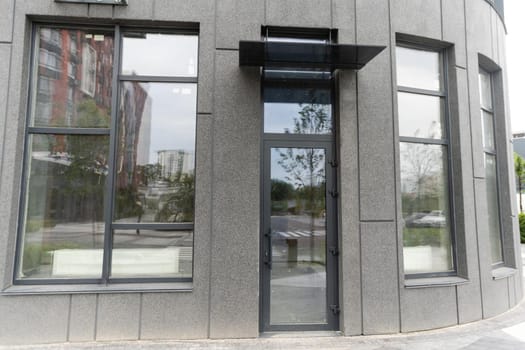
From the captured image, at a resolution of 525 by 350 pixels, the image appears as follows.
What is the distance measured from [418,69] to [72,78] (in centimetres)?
569

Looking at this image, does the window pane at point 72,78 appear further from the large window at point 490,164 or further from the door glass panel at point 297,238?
the large window at point 490,164

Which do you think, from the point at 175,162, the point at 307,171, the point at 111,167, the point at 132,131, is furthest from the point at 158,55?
the point at 307,171

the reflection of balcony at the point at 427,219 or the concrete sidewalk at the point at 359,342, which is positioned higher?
the reflection of balcony at the point at 427,219

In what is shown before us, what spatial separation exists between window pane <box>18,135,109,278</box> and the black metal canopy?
8.35 feet

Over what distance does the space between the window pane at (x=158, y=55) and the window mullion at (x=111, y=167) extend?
0.38ft

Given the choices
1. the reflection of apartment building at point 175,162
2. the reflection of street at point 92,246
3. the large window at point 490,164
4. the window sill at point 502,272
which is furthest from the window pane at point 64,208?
the large window at point 490,164

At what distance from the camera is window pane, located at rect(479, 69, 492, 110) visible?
613cm

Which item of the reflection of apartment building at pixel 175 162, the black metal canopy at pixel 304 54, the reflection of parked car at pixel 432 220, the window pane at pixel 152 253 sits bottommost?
the window pane at pixel 152 253

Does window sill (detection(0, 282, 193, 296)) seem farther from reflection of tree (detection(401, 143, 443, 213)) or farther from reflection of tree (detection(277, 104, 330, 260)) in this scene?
reflection of tree (detection(401, 143, 443, 213))

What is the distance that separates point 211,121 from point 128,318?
2.99m

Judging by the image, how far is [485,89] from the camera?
6.25 metres

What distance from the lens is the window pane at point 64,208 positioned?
170 inches

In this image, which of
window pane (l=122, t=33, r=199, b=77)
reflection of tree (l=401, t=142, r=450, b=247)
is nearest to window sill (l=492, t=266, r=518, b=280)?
reflection of tree (l=401, t=142, r=450, b=247)

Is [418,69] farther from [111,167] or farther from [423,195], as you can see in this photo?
[111,167]
